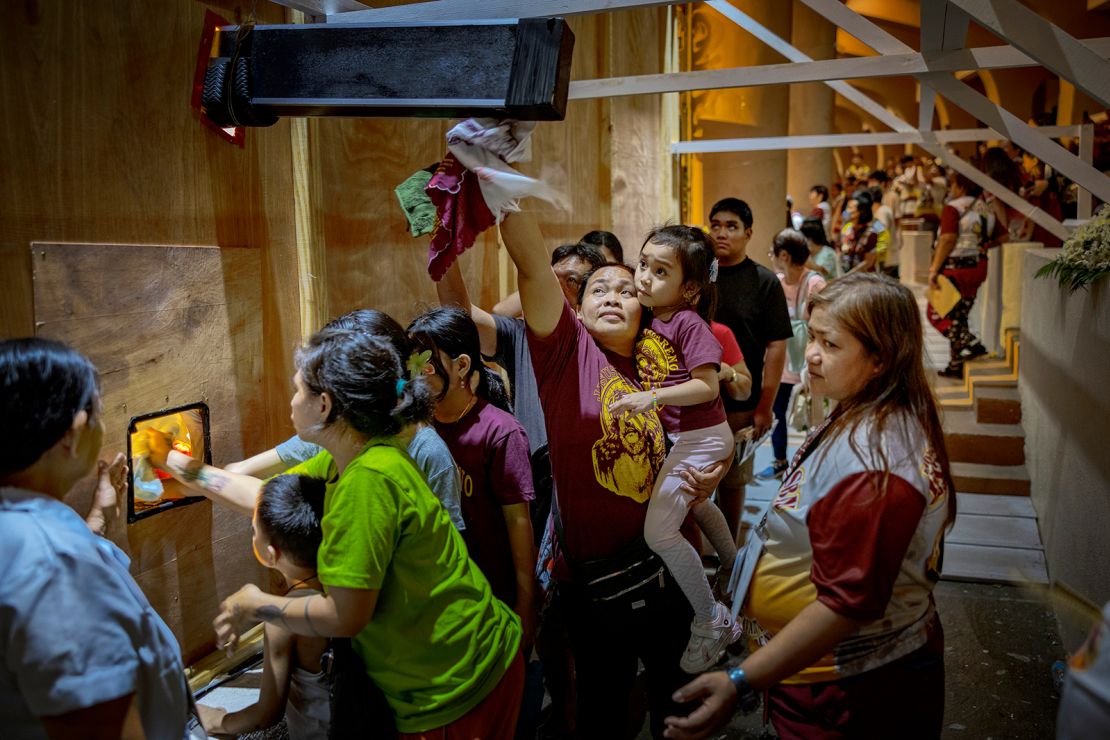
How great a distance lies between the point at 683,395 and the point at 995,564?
3.12 metres

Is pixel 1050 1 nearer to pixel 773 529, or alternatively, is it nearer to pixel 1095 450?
pixel 1095 450

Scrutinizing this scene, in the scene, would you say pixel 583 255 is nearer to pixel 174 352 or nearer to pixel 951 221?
pixel 174 352

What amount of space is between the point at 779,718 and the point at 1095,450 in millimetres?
2516

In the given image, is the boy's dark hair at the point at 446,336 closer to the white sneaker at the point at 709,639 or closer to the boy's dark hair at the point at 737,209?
the white sneaker at the point at 709,639

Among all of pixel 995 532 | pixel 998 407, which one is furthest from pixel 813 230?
A: pixel 995 532

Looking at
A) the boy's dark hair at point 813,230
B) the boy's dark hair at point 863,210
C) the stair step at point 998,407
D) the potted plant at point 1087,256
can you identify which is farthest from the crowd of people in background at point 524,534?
the boy's dark hair at point 863,210

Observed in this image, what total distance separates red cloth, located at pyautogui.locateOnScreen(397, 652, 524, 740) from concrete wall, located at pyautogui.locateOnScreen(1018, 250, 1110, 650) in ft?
8.08

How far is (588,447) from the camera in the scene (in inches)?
97.4

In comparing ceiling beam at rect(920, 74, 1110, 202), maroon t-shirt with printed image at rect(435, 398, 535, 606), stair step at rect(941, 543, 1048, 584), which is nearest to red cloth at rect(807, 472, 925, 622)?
maroon t-shirt with printed image at rect(435, 398, 535, 606)

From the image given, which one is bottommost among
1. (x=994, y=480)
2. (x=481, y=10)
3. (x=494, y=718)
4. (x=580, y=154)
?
(x=994, y=480)

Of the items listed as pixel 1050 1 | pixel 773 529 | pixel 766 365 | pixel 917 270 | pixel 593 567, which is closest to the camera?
pixel 773 529

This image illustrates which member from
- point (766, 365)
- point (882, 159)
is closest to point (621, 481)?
point (766, 365)

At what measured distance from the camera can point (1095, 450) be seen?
3590mm

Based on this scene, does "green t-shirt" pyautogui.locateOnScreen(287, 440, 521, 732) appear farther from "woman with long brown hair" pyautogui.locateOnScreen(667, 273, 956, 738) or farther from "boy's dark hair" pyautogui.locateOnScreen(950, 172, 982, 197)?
"boy's dark hair" pyautogui.locateOnScreen(950, 172, 982, 197)
